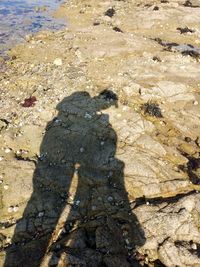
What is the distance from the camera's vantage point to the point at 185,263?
979 centimetres

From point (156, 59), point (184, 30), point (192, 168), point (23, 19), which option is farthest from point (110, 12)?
point (192, 168)

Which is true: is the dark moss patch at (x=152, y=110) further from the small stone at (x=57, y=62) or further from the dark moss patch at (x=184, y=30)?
the dark moss patch at (x=184, y=30)

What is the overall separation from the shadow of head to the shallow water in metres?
8.45

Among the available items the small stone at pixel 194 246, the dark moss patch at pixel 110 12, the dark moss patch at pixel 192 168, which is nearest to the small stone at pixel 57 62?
the dark moss patch at pixel 192 168

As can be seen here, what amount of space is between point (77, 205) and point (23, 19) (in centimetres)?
2232

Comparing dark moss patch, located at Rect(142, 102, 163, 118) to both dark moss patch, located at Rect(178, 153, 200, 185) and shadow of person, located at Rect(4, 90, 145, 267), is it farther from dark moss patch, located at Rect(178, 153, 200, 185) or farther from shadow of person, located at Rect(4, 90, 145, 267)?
dark moss patch, located at Rect(178, 153, 200, 185)

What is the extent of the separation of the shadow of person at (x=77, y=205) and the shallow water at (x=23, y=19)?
36.9 ft

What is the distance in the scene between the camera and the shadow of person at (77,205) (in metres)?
9.55

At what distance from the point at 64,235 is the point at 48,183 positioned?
2197 millimetres

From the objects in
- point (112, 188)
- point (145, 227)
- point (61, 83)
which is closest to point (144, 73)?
point (61, 83)

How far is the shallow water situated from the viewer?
25.6 m

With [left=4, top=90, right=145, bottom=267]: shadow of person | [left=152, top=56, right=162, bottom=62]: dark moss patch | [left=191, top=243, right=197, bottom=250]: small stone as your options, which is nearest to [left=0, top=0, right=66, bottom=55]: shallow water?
[left=152, top=56, right=162, bottom=62]: dark moss patch

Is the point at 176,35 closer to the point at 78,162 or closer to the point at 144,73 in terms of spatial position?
the point at 144,73

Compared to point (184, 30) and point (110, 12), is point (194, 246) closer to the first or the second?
point (184, 30)
